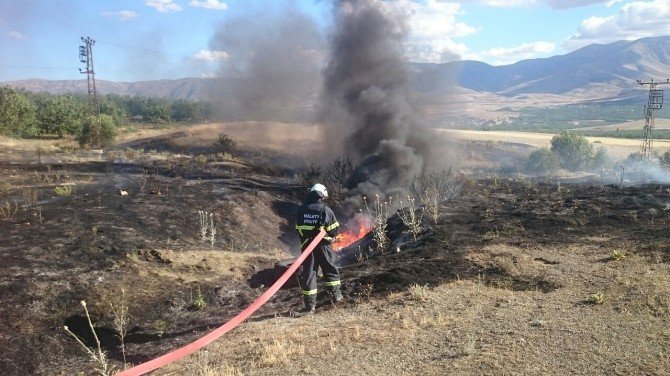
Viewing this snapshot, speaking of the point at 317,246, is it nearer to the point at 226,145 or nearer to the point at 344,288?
the point at 344,288

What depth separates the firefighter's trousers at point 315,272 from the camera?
Answer: 22.2 feet

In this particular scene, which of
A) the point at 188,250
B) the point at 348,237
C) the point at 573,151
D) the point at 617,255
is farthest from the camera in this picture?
the point at 573,151

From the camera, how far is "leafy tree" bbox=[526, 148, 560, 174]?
119 feet

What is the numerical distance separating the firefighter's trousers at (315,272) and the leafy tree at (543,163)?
108 feet

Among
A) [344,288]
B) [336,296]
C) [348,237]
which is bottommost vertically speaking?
[348,237]

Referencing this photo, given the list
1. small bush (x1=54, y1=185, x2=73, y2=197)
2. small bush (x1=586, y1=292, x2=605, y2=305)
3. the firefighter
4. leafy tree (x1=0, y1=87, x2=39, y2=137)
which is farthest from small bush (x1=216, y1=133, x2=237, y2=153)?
small bush (x1=586, y1=292, x2=605, y2=305)

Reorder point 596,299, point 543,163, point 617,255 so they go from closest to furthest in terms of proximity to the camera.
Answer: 1. point 596,299
2. point 617,255
3. point 543,163

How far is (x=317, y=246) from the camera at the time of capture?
7031mm

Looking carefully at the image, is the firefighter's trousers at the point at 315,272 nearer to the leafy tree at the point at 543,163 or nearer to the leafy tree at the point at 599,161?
the leafy tree at the point at 543,163

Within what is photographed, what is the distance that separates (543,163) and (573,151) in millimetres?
5781

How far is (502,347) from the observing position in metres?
4.80

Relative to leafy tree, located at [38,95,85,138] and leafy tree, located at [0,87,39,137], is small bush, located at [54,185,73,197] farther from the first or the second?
leafy tree, located at [38,95,85,138]

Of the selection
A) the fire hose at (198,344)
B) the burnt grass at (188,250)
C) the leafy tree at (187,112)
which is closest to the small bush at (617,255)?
the burnt grass at (188,250)

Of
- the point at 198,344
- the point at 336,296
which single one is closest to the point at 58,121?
the point at 336,296
